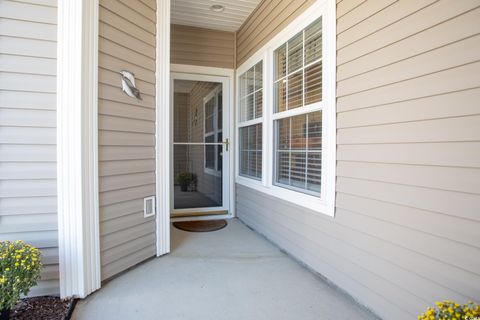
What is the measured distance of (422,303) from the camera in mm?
1544

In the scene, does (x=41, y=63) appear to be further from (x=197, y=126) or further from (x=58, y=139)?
(x=197, y=126)

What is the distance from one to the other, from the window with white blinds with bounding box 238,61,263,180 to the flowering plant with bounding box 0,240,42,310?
252cm

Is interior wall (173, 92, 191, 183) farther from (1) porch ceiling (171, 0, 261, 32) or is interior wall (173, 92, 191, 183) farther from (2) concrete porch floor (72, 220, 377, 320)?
(2) concrete porch floor (72, 220, 377, 320)

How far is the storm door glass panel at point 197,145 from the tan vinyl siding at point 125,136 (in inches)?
63.0

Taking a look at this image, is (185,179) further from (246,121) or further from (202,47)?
(202,47)

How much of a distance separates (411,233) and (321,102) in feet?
3.98

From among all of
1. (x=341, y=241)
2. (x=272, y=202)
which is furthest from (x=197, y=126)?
(x=341, y=241)

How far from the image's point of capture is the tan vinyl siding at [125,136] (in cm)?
229

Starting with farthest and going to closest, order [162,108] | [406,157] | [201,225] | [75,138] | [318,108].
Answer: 1. [201,225]
2. [162,108]
3. [318,108]
4. [75,138]
5. [406,157]

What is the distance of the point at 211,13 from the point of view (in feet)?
12.7

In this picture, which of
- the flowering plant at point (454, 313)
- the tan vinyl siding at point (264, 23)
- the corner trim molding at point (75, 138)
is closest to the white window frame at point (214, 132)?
the tan vinyl siding at point (264, 23)

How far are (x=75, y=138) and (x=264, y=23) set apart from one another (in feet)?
8.29

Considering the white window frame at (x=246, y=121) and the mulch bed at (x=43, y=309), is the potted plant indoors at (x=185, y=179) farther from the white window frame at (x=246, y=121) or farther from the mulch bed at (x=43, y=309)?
the mulch bed at (x=43, y=309)

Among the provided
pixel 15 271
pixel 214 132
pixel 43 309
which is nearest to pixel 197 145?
pixel 214 132
